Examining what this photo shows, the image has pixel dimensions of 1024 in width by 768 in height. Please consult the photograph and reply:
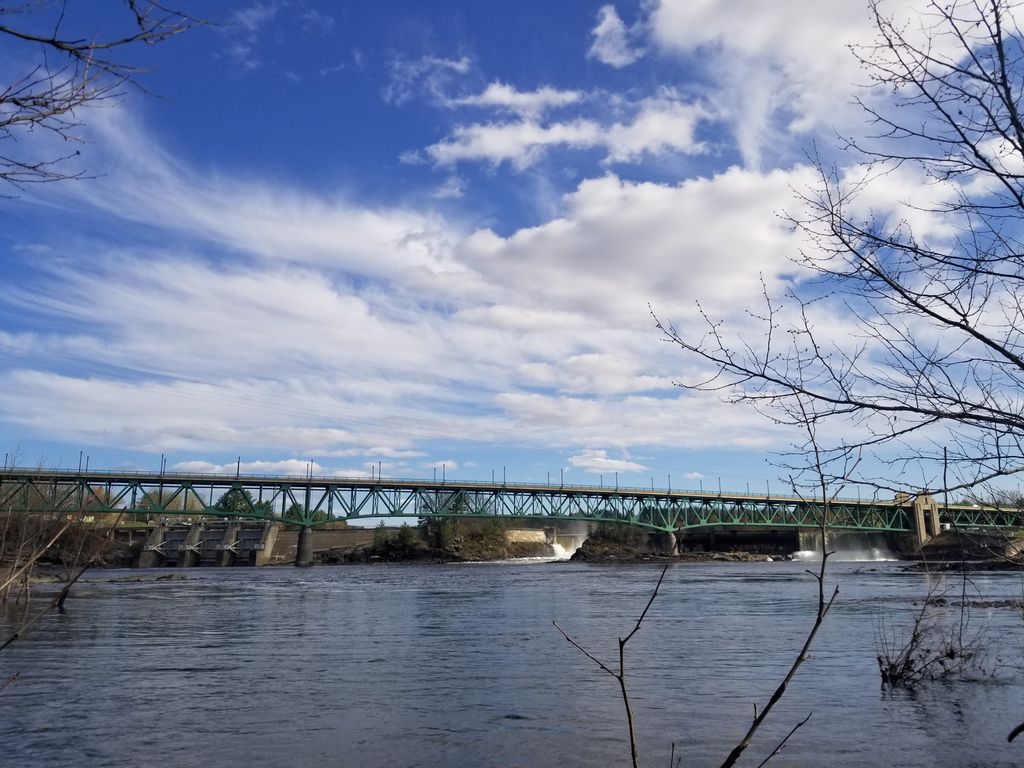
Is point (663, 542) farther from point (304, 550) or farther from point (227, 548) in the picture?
point (227, 548)

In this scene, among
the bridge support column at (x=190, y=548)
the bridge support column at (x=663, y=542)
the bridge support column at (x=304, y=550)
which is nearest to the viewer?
the bridge support column at (x=304, y=550)

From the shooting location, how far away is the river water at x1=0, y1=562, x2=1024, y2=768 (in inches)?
429

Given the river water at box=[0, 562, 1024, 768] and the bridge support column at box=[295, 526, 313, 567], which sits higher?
the river water at box=[0, 562, 1024, 768]

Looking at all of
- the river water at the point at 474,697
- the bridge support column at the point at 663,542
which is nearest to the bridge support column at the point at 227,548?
the bridge support column at the point at 663,542

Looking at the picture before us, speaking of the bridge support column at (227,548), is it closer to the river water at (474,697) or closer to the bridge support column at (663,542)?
the bridge support column at (663,542)

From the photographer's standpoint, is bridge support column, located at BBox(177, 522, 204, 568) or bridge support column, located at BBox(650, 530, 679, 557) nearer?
bridge support column, located at BBox(177, 522, 204, 568)

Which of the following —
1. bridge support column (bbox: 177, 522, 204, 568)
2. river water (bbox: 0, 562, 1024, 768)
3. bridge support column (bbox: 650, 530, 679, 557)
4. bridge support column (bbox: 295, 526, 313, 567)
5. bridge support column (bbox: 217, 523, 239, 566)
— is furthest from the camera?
Result: bridge support column (bbox: 650, 530, 679, 557)

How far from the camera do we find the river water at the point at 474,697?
429 inches

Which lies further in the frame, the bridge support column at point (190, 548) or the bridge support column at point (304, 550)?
the bridge support column at point (190, 548)

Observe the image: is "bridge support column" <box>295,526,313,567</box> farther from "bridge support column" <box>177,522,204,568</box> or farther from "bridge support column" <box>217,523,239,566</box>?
"bridge support column" <box>177,522,204,568</box>

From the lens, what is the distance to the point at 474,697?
14914 mm

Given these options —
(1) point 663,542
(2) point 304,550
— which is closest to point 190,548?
(2) point 304,550

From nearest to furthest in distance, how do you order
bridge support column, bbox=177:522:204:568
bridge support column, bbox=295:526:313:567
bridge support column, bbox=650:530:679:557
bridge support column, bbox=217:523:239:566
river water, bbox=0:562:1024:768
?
river water, bbox=0:562:1024:768 → bridge support column, bbox=295:526:313:567 → bridge support column, bbox=177:522:204:568 → bridge support column, bbox=217:523:239:566 → bridge support column, bbox=650:530:679:557

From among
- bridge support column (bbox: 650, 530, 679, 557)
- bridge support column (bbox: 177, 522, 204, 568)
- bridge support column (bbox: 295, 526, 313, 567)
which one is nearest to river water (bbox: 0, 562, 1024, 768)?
bridge support column (bbox: 295, 526, 313, 567)
